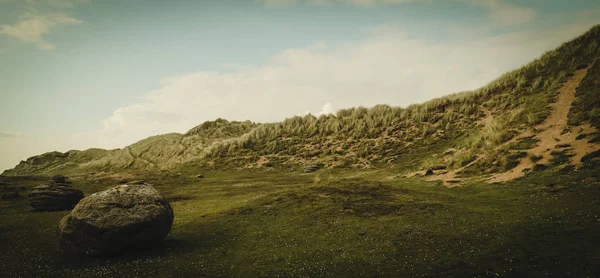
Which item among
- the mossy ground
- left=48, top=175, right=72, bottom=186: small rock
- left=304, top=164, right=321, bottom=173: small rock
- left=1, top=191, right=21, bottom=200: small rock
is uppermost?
left=48, top=175, right=72, bottom=186: small rock

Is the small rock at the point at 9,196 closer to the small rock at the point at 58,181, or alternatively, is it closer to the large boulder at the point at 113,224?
the small rock at the point at 58,181

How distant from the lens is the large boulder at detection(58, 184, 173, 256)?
52.9 ft

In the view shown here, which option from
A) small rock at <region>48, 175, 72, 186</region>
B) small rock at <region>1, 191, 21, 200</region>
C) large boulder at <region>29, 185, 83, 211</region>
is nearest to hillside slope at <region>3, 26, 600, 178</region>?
small rock at <region>48, 175, 72, 186</region>

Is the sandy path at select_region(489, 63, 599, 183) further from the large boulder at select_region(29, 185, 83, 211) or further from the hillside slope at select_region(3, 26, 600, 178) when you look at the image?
the large boulder at select_region(29, 185, 83, 211)

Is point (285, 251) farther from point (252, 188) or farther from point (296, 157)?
point (296, 157)

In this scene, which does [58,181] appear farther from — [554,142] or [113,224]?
[554,142]

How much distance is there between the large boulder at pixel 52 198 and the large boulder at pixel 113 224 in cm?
1723

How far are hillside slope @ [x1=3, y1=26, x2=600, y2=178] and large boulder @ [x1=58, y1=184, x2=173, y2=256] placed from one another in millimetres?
30225

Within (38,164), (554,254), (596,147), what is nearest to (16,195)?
(554,254)

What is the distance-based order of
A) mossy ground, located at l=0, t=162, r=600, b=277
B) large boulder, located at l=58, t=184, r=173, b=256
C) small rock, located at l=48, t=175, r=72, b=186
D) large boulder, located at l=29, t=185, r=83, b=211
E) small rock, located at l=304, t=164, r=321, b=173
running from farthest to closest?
small rock, located at l=304, t=164, r=321, b=173
small rock, located at l=48, t=175, r=72, b=186
large boulder, located at l=29, t=185, r=83, b=211
large boulder, located at l=58, t=184, r=173, b=256
mossy ground, located at l=0, t=162, r=600, b=277

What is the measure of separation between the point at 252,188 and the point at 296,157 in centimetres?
2638

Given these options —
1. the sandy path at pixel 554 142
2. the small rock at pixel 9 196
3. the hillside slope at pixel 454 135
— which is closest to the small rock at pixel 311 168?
the hillside slope at pixel 454 135

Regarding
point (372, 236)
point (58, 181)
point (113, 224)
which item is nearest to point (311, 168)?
point (58, 181)

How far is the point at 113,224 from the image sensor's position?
16.2 meters
